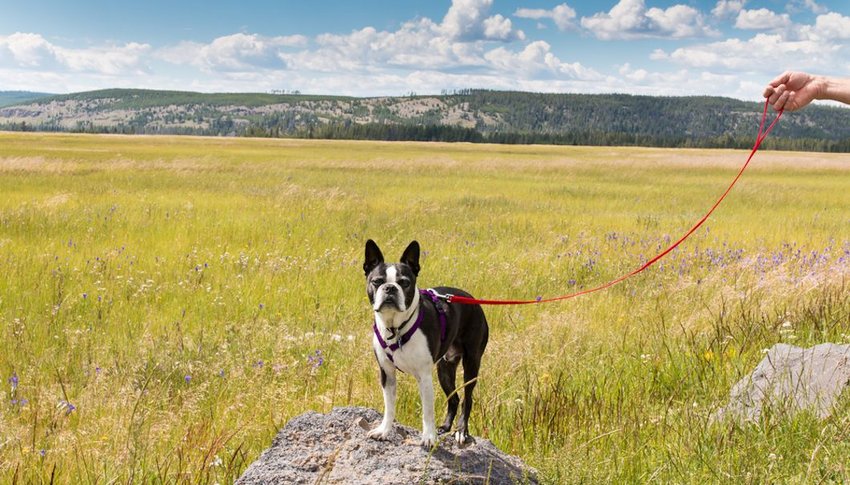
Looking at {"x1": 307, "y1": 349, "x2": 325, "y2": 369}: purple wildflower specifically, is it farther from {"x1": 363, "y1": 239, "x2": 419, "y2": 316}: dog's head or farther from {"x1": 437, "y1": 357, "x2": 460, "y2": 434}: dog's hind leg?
{"x1": 363, "y1": 239, "x2": 419, "y2": 316}: dog's head

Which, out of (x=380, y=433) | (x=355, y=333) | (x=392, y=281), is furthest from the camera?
(x=355, y=333)

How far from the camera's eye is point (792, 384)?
4.06m

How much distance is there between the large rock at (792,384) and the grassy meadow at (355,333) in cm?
14

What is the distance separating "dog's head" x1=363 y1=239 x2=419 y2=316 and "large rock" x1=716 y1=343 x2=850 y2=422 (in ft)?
7.23

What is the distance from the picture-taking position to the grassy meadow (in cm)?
379

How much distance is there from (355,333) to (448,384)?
11.0 feet

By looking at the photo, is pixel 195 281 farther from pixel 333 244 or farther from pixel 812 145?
pixel 812 145

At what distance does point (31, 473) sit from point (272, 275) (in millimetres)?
6313

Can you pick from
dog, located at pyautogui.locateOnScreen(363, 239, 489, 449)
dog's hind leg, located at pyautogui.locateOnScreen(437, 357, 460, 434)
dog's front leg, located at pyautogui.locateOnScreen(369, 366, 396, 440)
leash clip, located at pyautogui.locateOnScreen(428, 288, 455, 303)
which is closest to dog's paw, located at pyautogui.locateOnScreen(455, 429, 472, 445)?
dog, located at pyautogui.locateOnScreen(363, 239, 489, 449)

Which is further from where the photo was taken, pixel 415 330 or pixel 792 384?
pixel 792 384

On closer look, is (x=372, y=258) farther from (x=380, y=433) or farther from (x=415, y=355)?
(x=380, y=433)

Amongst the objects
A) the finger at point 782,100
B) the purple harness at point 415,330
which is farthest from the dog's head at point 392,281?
the finger at point 782,100

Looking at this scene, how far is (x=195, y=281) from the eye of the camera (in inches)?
361

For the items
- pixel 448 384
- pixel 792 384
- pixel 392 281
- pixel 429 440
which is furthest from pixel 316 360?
pixel 792 384
